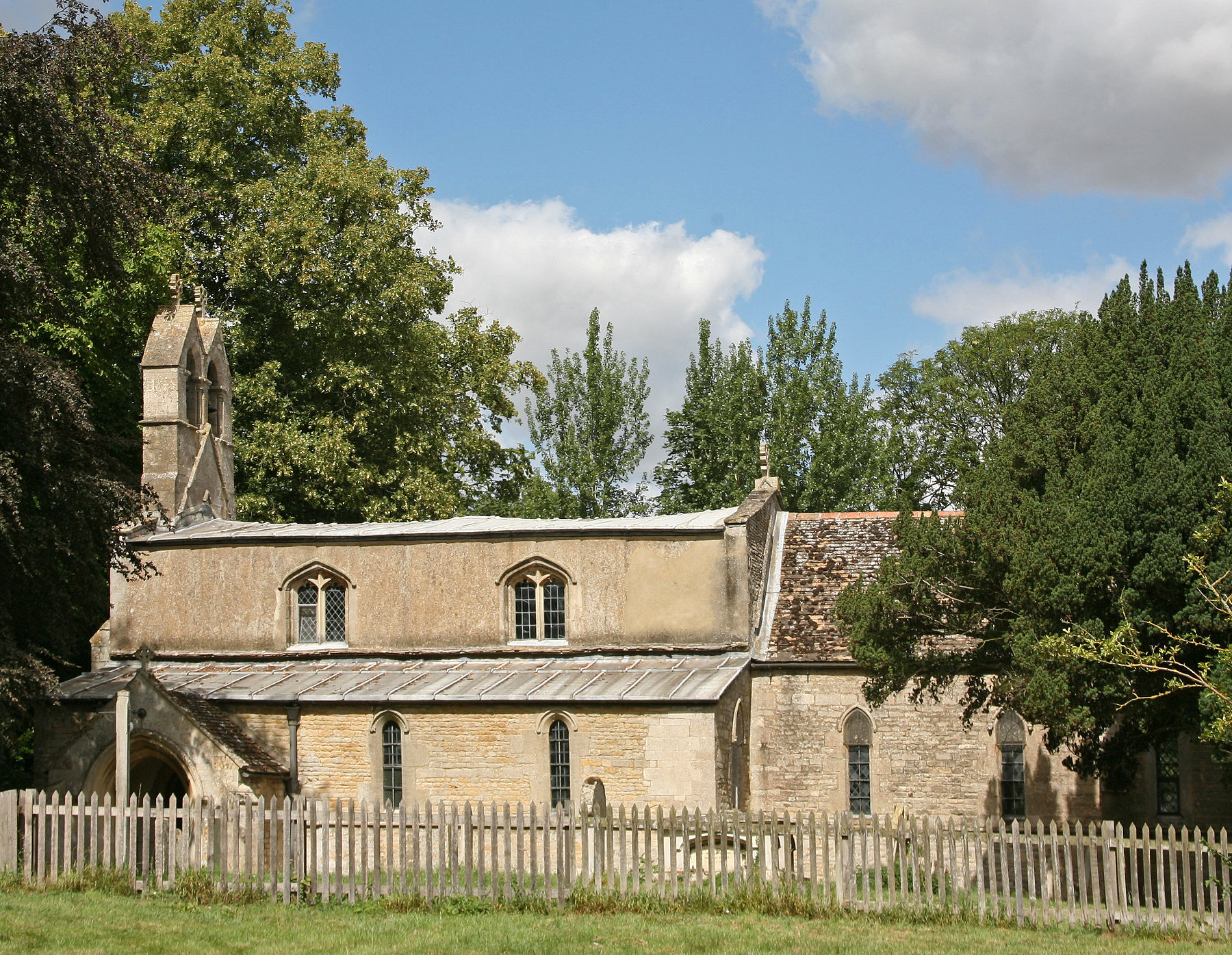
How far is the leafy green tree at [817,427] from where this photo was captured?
136ft

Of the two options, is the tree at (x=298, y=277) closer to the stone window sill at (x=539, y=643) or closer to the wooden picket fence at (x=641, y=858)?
the stone window sill at (x=539, y=643)

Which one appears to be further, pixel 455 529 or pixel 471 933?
pixel 455 529

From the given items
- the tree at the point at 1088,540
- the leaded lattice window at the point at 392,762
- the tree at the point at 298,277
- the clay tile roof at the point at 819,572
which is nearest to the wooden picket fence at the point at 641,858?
the tree at the point at 1088,540

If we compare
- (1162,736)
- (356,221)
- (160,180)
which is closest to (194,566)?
(160,180)

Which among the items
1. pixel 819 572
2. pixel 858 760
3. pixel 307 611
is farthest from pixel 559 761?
pixel 819 572

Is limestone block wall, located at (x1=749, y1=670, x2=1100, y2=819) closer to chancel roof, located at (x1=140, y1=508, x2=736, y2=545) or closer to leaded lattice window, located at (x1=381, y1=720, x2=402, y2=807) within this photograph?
chancel roof, located at (x1=140, y1=508, x2=736, y2=545)

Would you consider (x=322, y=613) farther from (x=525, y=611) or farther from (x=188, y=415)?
(x=188, y=415)

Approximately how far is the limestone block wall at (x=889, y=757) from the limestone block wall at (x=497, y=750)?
3.07 metres

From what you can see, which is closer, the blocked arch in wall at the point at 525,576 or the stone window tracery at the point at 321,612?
the blocked arch in wall at the point at 525,576

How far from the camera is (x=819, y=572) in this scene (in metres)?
27.1

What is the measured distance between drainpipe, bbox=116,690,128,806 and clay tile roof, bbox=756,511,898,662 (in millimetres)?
11702

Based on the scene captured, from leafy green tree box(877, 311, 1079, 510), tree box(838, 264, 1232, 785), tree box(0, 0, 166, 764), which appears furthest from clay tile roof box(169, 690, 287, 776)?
leafy green tree box(877, 311, 1079, 510)

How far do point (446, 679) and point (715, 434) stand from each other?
67.2ft

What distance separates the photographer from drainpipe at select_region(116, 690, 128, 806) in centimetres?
1936
